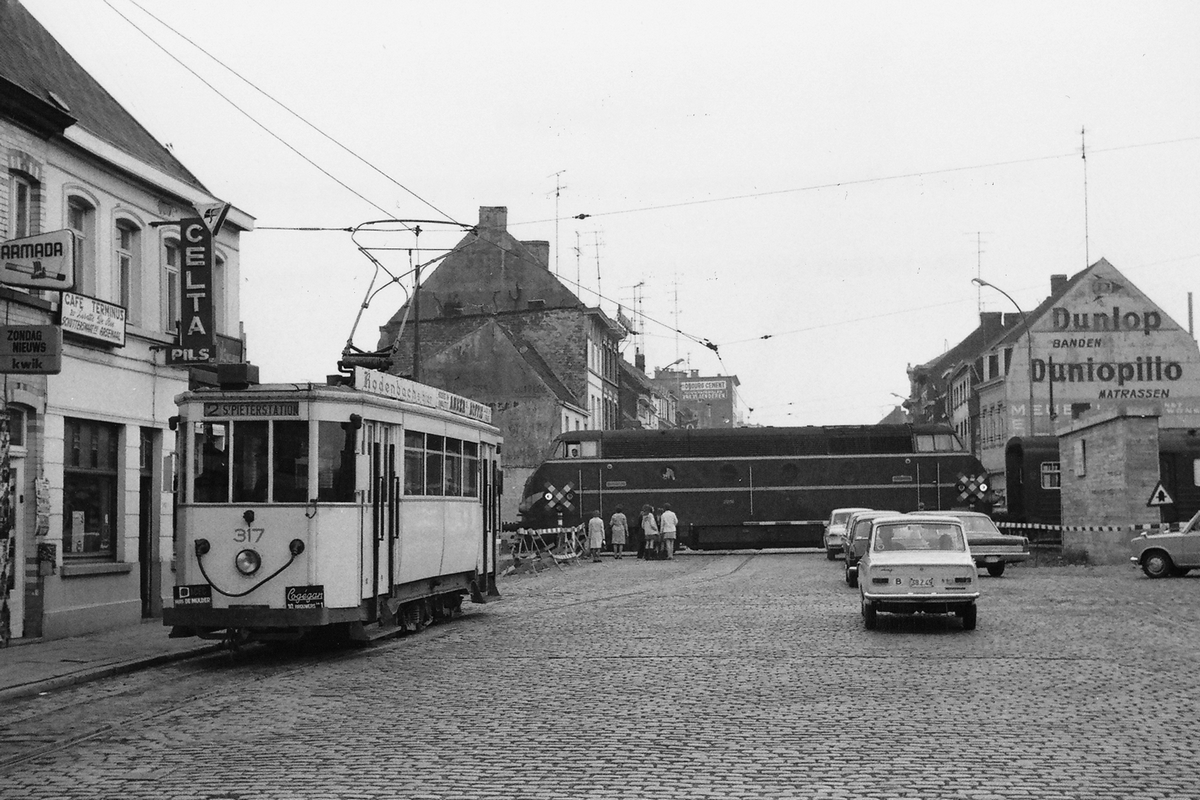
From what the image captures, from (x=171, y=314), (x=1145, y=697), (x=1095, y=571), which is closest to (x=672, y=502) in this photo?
(x=1095, y=571)

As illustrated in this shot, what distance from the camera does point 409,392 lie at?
62.5 feet

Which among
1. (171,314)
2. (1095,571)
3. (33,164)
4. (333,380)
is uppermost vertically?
(33,164)

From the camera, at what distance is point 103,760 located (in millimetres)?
9828

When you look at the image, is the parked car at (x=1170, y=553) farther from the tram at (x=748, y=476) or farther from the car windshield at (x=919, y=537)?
the tram at (x=748, y=476)

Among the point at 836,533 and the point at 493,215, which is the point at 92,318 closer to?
the point at 836,533

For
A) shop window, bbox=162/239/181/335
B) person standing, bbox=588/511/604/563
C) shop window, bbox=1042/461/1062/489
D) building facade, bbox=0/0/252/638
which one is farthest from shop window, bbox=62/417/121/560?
shop window, bbox=1042/461/1062/489

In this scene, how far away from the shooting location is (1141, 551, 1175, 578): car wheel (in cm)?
3203

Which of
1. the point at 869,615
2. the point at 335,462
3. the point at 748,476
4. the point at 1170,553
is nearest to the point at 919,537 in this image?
the point at 869,615

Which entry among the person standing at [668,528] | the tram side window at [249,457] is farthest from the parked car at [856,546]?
the person standing at [668,528]

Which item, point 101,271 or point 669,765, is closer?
point 669,765

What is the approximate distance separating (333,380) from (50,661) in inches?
175

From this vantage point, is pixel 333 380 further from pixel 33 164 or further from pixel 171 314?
pixel 171 314

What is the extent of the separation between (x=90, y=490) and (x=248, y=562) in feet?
20.4

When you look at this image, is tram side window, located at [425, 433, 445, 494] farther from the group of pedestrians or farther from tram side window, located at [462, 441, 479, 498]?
the group of pedestrians
